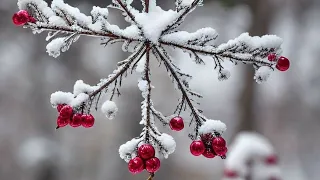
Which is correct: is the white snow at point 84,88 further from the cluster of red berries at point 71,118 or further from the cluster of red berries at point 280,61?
the cluster of red berries at point 280,61

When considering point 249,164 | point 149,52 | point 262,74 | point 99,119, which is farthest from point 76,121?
point 99,119

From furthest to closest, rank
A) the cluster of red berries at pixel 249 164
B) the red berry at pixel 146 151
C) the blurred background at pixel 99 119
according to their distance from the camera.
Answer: the blurred background at pixel 99 119
the cluster of red berries at pixel 249 164
the red berry at pixel 146 151

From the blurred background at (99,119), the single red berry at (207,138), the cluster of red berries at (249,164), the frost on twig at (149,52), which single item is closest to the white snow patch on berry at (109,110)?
the frost on twig at (149,52)

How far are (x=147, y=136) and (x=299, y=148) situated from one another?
19.9 feet

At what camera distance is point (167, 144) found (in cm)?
51

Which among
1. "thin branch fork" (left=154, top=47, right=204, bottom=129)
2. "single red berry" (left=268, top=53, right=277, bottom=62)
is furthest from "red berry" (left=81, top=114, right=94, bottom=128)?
"single red berry" (left=268, top=53, right=277, bottom=62)

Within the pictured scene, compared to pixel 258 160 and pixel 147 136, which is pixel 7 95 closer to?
pixel 258 160

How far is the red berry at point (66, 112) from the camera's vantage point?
518mm

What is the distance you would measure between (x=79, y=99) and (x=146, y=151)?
10 centimetres

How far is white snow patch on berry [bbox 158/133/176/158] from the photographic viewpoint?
1.66 ft

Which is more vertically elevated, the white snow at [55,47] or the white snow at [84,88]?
Answer: the white snow at [55,47]

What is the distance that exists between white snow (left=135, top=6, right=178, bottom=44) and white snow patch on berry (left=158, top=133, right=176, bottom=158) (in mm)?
104

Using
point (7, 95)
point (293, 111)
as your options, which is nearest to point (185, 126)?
point (7, 95)

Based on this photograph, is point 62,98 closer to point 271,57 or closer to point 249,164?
point 271,57
